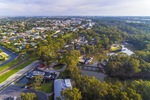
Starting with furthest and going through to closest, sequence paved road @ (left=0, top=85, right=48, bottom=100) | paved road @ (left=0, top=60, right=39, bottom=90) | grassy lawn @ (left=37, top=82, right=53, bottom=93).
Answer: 1. paved road @ (left=0, top=60, right=39, bottom=90)
2. grassy lawn @ (left=37, top=82, right=53, bottom=93)
3. paved road @ (left=0, top=85, right=48, bottom=100)

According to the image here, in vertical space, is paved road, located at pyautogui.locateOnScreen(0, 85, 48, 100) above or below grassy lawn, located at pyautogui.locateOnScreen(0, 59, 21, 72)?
above

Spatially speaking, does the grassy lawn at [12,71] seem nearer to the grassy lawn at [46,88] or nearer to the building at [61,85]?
the grassy lawn at [46,88]

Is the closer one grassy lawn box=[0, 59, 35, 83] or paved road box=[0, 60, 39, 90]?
paved road box=[0, 60, 39, 90]

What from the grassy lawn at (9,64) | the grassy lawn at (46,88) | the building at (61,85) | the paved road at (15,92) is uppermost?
the building at (61,85)

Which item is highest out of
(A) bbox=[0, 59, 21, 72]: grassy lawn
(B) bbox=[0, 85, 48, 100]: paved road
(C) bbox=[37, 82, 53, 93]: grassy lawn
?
(B) bbox=[0, 85, 48, 100]: paved road

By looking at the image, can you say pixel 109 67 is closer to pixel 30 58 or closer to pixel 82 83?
pixel 82 83

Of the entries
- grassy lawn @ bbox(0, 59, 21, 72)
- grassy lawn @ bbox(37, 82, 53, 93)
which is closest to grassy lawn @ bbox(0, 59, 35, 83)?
grassy lawn @ bbox(0, 59, 21, 72)

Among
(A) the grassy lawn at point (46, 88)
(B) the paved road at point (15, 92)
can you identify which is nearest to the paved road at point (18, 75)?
(B) the paved road at point (15, 92)

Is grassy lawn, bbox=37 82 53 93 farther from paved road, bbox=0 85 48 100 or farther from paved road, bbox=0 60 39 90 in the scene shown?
paved road, bbox=0 60 39 90

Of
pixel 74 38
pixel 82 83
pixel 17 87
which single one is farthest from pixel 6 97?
pixel 74 38

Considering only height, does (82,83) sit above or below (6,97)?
above

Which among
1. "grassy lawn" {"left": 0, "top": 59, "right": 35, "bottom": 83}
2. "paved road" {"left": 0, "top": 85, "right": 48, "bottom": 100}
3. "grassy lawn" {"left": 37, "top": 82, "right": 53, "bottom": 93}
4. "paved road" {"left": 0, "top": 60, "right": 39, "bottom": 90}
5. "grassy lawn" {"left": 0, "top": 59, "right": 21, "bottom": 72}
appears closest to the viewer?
"paved road" {"left": 0, "top": 85, "right": 48, "bottom": 100}
